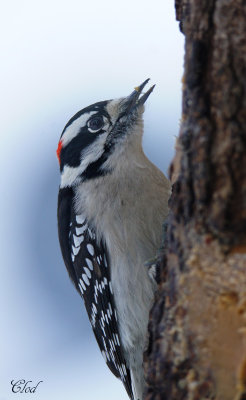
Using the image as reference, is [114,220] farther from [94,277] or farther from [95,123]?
[95,123]

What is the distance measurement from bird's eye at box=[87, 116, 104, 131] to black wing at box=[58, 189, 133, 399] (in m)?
0.47

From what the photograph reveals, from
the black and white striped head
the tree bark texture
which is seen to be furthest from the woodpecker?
the tree bark texture

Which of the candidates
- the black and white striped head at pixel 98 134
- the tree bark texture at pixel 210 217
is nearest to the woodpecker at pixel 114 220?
the black and white striped head at pixel 98 134

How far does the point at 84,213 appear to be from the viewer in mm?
3604

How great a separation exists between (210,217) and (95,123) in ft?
6.97

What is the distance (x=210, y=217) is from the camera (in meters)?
1.84

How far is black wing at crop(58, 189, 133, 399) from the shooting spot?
359 centimetres

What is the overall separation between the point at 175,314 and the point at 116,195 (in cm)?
145

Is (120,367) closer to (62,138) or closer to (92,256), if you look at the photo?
(92,256)

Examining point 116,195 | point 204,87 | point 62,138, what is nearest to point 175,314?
point 204,87

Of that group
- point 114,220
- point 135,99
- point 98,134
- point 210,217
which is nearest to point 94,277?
point 114,220

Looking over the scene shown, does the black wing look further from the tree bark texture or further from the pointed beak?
the tree bark texture

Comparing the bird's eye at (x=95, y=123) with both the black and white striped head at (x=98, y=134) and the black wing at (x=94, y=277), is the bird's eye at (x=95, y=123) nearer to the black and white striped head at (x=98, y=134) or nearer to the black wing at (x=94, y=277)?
the black and white striped head at (x=98, y=134)

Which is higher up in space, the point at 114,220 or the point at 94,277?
the point at 114,220
